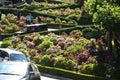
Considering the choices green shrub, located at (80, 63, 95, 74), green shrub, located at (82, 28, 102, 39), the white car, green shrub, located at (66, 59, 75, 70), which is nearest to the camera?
the white car

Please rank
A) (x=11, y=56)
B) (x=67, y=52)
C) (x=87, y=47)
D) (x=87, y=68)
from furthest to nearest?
(x=87, y=47)
(x=67, y=52)
(x=87, y=68)
(x=11, y=56)

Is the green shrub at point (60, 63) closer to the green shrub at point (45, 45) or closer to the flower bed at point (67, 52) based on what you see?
the flower bed at point (67, 52)

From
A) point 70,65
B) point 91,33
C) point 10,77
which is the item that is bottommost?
point 70,65

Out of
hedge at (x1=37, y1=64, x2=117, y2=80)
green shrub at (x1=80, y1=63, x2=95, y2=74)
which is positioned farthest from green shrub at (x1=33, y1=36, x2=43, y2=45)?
green shrub at (x1=80, y1=63, x2=95, y2=74)

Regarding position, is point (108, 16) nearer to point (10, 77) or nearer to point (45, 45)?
point (45, 45)

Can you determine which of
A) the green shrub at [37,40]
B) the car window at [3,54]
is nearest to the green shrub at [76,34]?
the green shrub at [37,40]

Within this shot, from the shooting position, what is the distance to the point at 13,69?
14969 mm

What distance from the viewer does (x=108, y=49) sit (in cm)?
2995

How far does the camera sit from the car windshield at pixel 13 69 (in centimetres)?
1470

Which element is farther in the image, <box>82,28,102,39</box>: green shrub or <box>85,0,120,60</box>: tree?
<box>82,28,102,39</box>: green shrub

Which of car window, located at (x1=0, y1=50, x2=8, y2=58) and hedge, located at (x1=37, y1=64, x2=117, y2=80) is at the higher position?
car window, located at (x1=0, y1=50, x2=8, y2=58)

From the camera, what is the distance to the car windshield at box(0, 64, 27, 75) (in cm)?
1470

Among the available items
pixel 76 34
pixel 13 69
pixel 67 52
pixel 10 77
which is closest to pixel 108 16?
pixel 67 52

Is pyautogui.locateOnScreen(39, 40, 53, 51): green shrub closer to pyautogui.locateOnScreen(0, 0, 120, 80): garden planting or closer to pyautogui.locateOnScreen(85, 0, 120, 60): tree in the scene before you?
pyautogui.locateOnScreen(0, 0, 120, 80): garden planting
